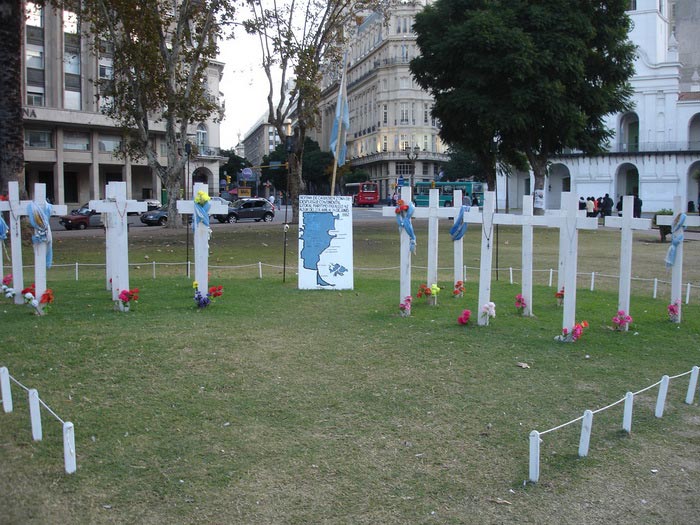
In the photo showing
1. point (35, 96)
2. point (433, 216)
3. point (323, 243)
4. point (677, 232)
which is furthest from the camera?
point (35, 96)

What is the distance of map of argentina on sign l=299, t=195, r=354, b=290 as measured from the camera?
1238 centimetres

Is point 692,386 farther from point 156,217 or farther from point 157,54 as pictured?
point 156,217

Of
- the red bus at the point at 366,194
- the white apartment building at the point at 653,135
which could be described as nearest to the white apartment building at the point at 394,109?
the red bus at the point at 366,194

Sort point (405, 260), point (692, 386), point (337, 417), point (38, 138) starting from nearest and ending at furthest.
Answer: point (337, 417) < point (692, 386) < point (405, 260) < point (38, 138)

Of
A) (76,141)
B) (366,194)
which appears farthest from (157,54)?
(366,194)

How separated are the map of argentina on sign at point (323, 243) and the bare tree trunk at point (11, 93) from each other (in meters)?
12.1

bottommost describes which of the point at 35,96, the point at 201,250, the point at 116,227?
the point at 201,250

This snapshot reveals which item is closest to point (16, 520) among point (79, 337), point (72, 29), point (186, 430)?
point (186, 430)

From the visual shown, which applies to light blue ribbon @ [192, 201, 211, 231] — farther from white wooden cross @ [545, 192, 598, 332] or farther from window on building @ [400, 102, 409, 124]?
window on building @ [400, 102, 409, 124]

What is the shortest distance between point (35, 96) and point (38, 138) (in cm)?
305

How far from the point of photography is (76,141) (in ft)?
170

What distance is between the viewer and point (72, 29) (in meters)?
50.8

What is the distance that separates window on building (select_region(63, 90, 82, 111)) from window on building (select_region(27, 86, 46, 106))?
1634mm

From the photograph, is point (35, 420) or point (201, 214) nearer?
point (35, 420)
